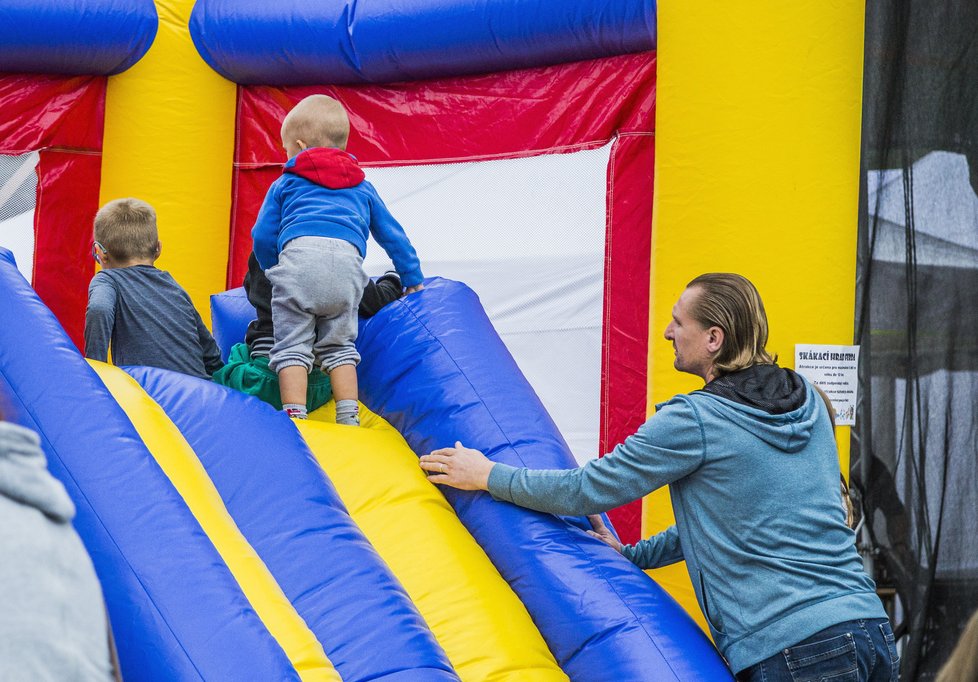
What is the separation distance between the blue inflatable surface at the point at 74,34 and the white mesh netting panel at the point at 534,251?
103 centimetres

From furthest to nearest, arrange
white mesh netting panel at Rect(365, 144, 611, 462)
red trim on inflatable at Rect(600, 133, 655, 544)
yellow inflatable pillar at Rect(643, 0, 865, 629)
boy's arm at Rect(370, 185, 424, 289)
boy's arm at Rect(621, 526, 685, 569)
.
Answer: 1. white mesh netting panel at Rect(365, 144, 611, 462)
2. red trim on inflatable at Rect(600, 133, 655, 544)
3. yellow inflatable pillar at Rect(643, 0, 865, 629)
4. boy's arm at Rect(370, 185, 424, 289)
5. boy's arm at Rect(621, 526, 685, 569)

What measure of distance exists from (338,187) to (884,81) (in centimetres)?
128

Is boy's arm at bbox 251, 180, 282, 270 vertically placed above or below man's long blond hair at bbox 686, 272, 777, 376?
above

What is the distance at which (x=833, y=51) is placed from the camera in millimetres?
2619

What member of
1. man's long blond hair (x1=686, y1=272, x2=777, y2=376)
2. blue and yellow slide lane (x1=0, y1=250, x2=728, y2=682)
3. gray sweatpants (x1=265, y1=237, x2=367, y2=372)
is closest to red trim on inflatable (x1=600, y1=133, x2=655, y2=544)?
blue and yellow slide lane (x1=0, y1=250, x2=728, y2=682)

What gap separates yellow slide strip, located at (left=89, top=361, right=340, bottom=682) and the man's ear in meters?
0.76

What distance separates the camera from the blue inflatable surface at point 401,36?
3.34 meters

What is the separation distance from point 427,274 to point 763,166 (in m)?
1.34

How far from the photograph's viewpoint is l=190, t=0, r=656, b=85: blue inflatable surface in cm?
334

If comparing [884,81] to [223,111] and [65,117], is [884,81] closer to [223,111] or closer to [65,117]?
[223,111]

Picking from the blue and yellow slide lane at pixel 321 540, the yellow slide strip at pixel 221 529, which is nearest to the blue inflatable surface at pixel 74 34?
the blue and yellow slide lane at pixel 321 540

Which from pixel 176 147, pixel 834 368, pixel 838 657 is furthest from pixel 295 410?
pixel 176 147

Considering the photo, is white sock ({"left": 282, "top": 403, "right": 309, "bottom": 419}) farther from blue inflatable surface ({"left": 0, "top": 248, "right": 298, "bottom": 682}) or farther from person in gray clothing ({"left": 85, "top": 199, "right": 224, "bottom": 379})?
blue inflatable surface ({"left": 0, "top": 248, "right": 298, "bottom": 682})

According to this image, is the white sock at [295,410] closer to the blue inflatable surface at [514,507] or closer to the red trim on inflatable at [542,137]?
the blue inflatable surface at [514,507]
